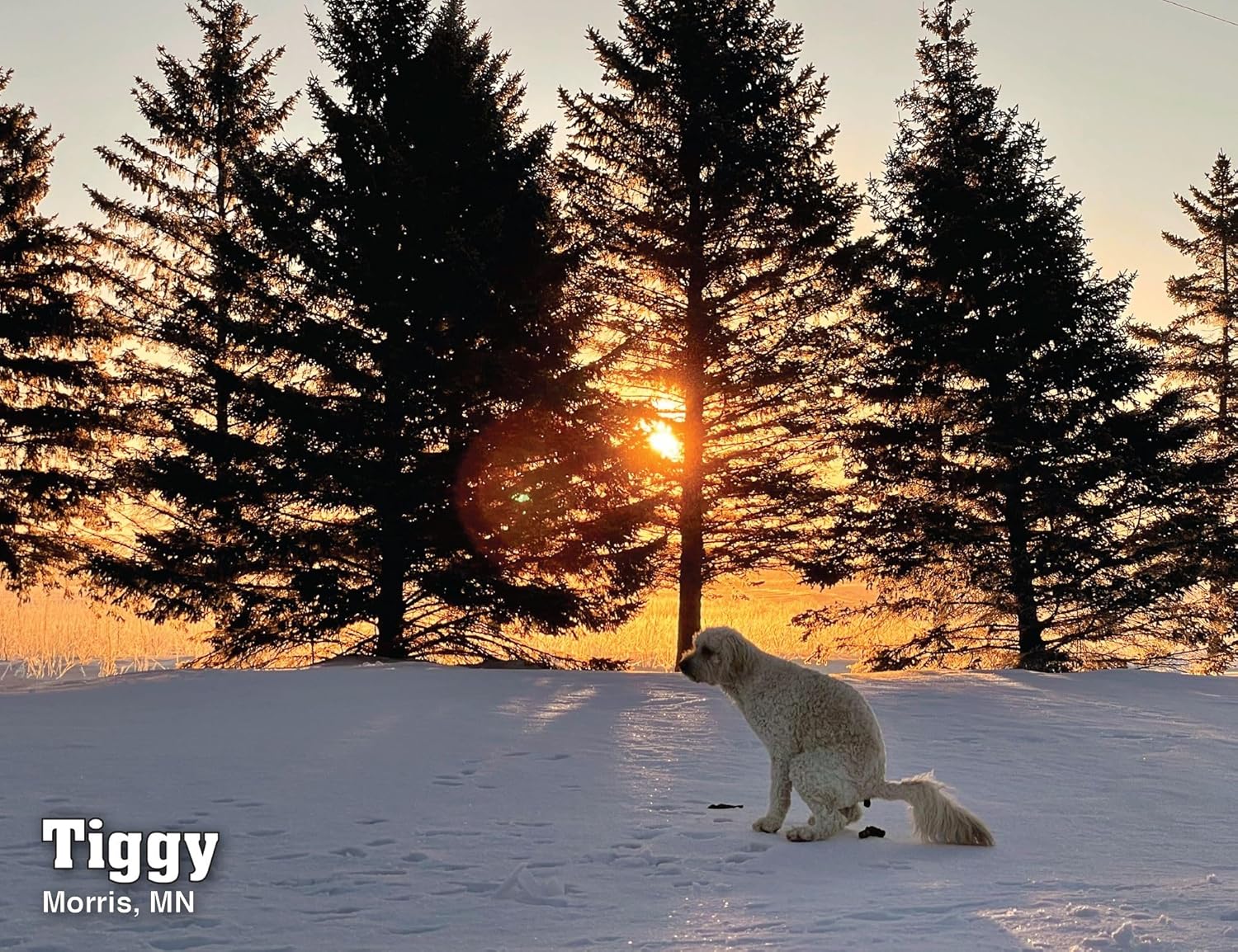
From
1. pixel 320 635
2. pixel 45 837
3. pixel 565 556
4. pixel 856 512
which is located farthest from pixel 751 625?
pixel 45 837

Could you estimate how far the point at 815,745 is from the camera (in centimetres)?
658

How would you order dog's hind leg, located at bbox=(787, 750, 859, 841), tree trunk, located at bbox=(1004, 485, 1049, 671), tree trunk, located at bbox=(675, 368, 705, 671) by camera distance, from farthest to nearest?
tree trunk, located at bbox=(1004, 485, 1049, 671) → tree trunk, located at bbox=(675, 368, 705, 671) → dog's hind leg, located at bbox=(787, 750, 859, 841)

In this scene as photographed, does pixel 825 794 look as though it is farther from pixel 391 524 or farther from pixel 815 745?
pixel 391 524

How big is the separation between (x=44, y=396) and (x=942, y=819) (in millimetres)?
18326

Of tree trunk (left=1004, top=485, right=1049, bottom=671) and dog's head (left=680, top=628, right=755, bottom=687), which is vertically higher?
tree trunk (left=1004, top=485, right=1049, bottom=671)

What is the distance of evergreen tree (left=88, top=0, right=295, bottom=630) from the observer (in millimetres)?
15867

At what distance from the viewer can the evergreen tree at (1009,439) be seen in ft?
59.0

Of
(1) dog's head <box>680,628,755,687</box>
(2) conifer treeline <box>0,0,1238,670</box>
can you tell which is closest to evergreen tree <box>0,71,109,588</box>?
(2) conifer treeline <box>0,0,1238,670</box>

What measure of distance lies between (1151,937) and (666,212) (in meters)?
15.0

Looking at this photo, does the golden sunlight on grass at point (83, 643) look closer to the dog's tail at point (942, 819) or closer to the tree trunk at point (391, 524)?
the tree trunk at point (391, 524)

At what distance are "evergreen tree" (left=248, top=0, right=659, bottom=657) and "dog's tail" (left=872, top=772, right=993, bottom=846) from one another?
9996mm

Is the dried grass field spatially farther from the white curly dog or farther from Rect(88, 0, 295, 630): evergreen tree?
the white curly dog

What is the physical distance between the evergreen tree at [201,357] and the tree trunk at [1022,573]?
1182cm

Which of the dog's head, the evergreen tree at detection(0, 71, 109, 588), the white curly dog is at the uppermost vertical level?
the evergreen tree at detection(0, 71, 109, 588)
